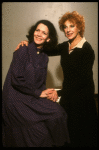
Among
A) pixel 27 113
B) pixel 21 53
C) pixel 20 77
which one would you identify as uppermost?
pixel 21 53

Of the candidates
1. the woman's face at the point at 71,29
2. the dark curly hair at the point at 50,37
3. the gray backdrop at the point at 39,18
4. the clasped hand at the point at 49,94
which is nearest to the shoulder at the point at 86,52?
the woman's face at the point at 71,29

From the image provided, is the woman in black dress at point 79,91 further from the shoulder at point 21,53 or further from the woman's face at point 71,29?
the shoulder at point 21,53

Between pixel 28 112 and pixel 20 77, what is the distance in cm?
30

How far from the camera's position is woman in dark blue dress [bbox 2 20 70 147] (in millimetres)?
1037

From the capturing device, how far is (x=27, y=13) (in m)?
2.17

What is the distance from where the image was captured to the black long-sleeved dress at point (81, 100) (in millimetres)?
1235

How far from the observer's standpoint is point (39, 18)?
2182 millimetres

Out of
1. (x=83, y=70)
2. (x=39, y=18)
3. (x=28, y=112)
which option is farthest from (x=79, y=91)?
(x=39, y=18)

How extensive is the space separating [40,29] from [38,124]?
0.87 meters

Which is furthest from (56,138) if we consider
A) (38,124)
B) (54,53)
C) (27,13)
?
(27,13)

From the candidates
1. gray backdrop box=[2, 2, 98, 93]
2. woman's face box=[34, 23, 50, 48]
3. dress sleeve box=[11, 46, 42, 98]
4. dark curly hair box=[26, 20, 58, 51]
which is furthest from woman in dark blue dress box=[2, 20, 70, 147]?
gray backdrop box=[2, 2, 98, 93]

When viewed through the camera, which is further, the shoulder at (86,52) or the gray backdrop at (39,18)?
the gray backdrop at (39,18)

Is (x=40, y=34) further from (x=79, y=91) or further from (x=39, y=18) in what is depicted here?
(x=39, y=18)

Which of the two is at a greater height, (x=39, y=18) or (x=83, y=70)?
(x=39, y=18)
